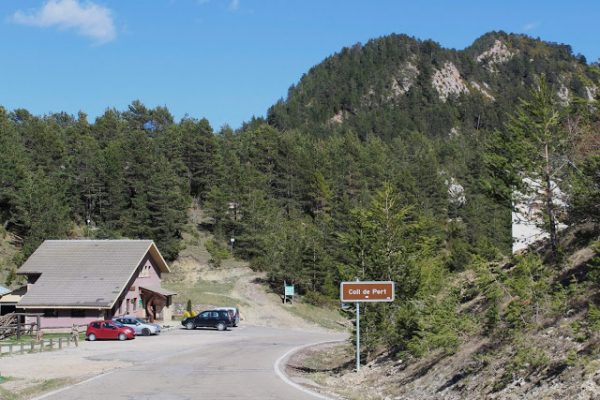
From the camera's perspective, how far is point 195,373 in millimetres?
22562

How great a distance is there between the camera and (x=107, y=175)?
80875mm

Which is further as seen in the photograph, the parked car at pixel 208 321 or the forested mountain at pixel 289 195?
the parked car at pixel 208 321

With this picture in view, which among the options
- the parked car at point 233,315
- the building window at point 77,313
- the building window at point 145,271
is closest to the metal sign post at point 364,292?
the parked car at point 233,315

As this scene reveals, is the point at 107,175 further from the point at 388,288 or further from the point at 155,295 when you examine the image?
the point at 388,288

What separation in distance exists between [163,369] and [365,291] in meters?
8.08

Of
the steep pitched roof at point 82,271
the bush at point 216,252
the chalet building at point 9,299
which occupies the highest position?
the bush at point 216,252

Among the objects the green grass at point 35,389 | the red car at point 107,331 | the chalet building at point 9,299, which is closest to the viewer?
the green grass at point 35,389

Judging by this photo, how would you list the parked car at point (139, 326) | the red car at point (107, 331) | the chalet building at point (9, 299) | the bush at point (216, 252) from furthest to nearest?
1. the bush at point (216, 252)
2. the chalet building at point (9, 299)
3. the parked car at point (139, 326)
4. the red car at point (107, 331)

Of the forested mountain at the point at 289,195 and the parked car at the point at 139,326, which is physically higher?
the forested mountain at the point at 289,195

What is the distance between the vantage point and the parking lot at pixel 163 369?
17.8 m

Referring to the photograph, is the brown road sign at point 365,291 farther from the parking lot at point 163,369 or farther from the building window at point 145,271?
the building window at point 145,271

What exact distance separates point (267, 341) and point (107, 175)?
4793 cm

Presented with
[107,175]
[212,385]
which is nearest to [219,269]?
[107,175]

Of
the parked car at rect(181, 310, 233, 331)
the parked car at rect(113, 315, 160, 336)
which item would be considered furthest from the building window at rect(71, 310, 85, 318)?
the parked car at rect(181, 310, 233, 331)
